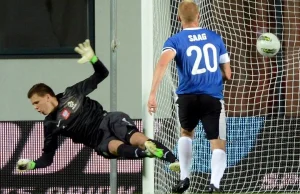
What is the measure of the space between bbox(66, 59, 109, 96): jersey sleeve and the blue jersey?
65 centimetres

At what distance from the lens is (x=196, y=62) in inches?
502

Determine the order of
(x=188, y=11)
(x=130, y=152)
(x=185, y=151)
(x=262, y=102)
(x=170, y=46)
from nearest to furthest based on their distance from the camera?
(x=130, y=152), (x=170, y=46), (x=188, y=11), (x=185, y=151), (x=262, y=102)

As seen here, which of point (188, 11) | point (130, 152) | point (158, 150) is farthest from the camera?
point (188, 11)

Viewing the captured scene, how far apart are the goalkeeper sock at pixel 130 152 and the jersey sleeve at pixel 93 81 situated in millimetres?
728

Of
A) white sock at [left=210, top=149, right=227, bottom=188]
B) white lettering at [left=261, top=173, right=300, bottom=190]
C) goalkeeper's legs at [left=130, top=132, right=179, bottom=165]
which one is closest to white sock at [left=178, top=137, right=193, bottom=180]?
white sock at [left=210, top=149, right=227, bottom=188]

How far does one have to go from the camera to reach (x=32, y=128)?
16.3 metres

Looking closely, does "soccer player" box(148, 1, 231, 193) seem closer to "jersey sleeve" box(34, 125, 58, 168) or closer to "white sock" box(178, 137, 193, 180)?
"white sock" box(178, 137, 193, 180)

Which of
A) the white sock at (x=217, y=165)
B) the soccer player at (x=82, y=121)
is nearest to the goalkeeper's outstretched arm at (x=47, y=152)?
the soccer player at (x=82, y=121)

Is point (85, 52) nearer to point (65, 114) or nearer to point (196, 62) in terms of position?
point (65, 114)

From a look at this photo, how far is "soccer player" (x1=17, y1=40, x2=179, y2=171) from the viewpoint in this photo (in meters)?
12.9

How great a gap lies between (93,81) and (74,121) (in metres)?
0.42

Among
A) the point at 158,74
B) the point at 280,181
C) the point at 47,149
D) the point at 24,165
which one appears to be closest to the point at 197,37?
the point at 158,74

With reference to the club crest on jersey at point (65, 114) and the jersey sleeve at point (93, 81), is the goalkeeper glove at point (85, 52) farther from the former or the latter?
the club crest on jersey at point (65, 114)

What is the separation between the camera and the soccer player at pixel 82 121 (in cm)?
1289
